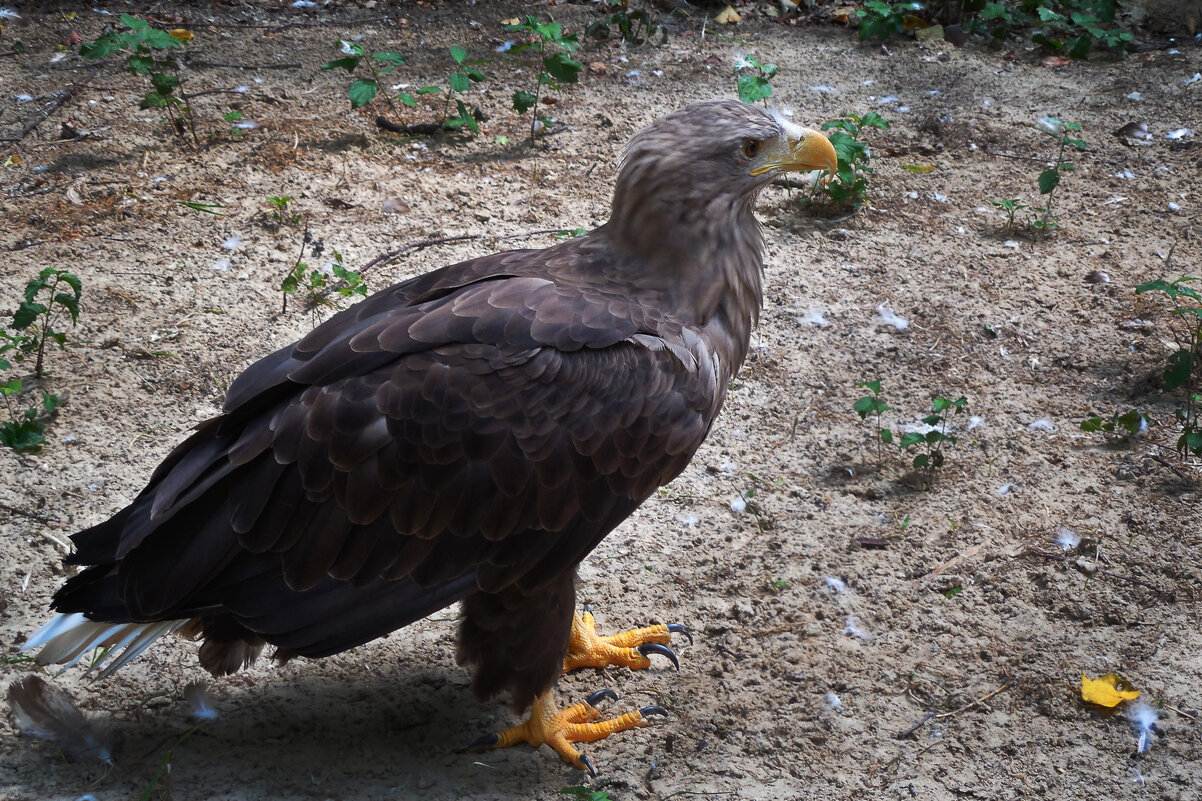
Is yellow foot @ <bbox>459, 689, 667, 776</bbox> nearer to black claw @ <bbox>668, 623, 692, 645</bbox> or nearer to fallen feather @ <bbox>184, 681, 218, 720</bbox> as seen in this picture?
black claw @ <bbox>668, 623, 692, 645</bbox>

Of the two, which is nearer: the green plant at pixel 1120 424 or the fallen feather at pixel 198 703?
the fallen feather at pixel 198 703

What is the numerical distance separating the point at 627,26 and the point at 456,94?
54.9 inches

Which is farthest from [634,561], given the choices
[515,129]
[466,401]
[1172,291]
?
[515,129]

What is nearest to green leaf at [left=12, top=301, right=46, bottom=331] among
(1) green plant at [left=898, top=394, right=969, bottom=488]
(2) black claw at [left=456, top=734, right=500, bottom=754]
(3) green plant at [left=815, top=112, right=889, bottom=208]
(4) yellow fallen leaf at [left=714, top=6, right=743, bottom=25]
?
(2) black claw at [left=456, top=734, right=500, bottom=754]

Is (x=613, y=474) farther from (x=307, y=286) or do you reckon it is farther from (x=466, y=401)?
(x=307, y=286)

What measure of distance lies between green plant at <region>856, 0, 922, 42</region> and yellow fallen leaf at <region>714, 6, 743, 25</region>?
90 centimetres

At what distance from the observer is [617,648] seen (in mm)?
3492

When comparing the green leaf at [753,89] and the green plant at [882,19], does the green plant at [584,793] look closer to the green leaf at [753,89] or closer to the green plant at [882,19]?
the green leaf at [753,89]

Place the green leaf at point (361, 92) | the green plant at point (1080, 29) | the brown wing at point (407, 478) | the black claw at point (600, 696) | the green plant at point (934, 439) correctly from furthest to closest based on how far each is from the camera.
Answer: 1. the green plant at point (1080, 29)
2. the green leaf at point (361, 92)
3. the green plant at point (934, 439)
4. the black claw at point (600, 696)
5. the brown wing at point (407, 478)

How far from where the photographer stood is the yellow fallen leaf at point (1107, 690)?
3.18m

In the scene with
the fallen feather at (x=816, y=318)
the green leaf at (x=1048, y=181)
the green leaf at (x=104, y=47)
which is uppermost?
the green leaf at (x=104, y=47)

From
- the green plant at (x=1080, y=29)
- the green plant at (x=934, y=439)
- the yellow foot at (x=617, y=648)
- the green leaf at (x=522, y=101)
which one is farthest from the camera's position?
the green plant at (x=1080, y=29)

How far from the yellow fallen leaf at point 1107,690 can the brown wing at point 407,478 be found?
1.50 meters

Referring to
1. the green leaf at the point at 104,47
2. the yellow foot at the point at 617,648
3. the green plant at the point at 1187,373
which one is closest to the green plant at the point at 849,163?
the green plant at the point at 1187,373
